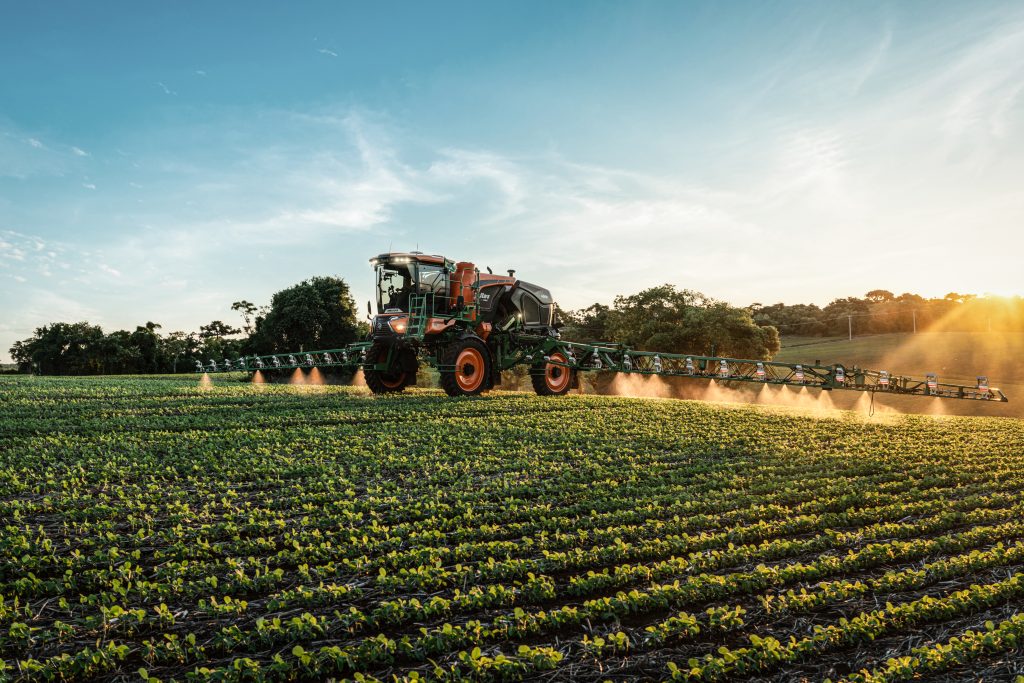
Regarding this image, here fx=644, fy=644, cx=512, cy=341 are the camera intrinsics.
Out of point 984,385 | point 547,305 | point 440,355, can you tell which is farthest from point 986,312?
point 440,355

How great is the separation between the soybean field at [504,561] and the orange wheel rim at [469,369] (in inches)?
299

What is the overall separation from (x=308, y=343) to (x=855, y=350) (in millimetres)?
60033

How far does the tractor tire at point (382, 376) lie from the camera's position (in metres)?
21.5

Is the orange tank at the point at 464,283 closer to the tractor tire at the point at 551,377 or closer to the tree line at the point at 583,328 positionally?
the tractor tire at the point at 551,377

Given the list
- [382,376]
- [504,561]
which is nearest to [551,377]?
[382,376]

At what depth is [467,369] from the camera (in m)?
21.2

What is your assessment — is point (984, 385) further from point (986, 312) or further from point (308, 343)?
point (986, 312)

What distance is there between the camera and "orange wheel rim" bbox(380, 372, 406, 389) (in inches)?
899

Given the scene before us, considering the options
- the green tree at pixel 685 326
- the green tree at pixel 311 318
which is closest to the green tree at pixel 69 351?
the green tree at pixel 311 318

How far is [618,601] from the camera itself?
212 inches

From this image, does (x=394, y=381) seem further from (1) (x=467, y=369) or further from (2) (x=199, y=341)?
(2) (x=199, y=341)

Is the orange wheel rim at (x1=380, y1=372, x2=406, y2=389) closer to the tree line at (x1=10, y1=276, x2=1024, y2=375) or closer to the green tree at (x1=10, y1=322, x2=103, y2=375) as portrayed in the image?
the tree line at (x1=10, y1=276, x2=1024, y2=375)

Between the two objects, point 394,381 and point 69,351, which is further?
point 69,351

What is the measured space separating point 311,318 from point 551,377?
36.0 meters
